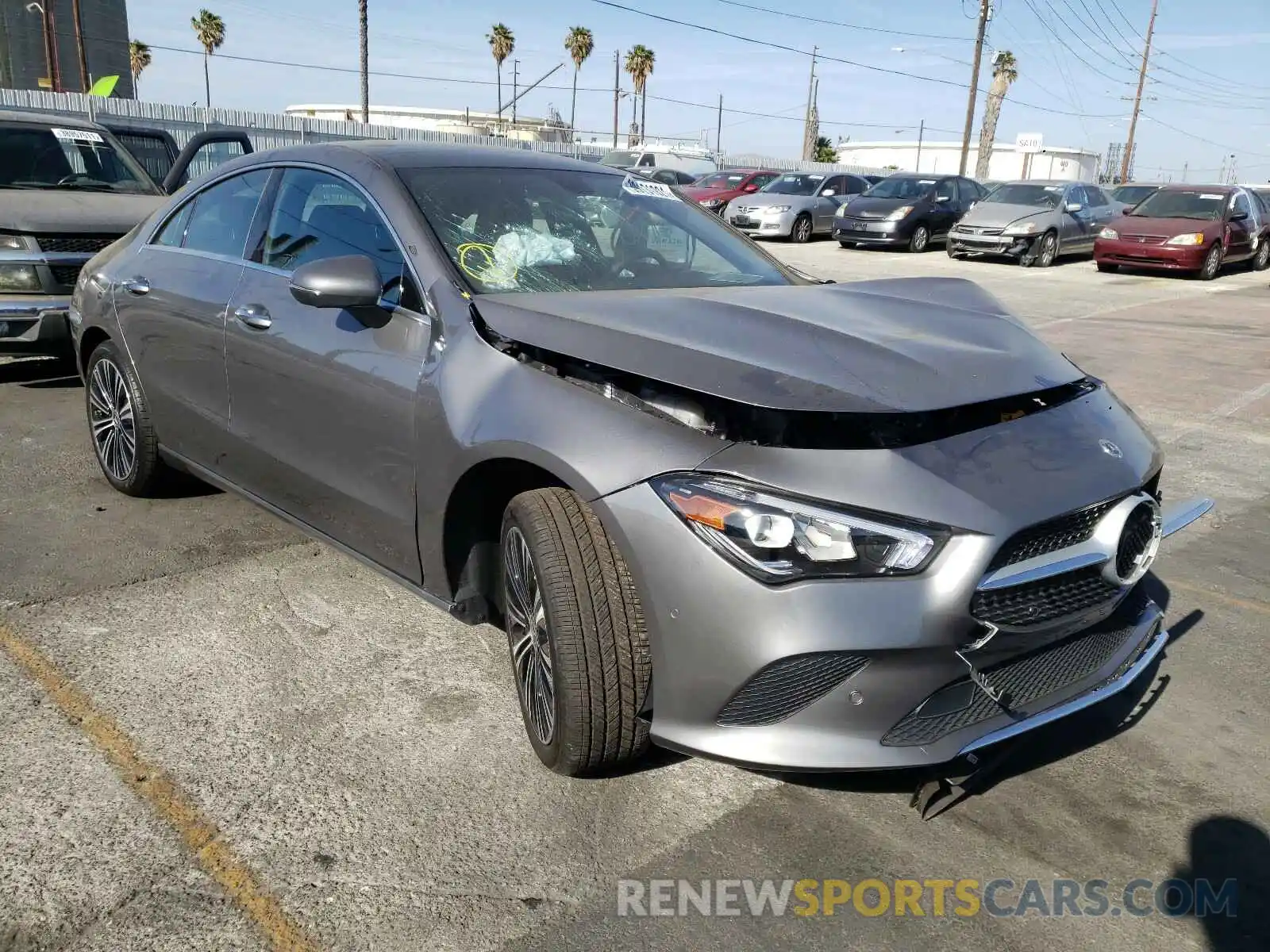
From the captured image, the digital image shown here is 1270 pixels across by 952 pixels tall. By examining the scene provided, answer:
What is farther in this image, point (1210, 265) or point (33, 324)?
point (1210, 265)

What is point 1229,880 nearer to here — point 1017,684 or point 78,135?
point 1017,684

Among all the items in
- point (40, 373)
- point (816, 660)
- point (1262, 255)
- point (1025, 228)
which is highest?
point (816, 660)

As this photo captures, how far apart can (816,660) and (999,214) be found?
19.0 metres

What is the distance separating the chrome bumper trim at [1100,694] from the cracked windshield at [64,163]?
7874 millimetres

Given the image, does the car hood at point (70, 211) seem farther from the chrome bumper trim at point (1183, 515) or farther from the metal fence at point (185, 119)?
the metal fence at point (185, 119)

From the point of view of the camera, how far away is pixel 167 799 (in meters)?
2.58

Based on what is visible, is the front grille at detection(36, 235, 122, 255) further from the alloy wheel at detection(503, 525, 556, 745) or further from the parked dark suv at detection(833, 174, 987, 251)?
the parked dark suv at detection(833, 174, 987, 251)

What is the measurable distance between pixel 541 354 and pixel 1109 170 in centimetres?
9072

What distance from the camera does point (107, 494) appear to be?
4.89m

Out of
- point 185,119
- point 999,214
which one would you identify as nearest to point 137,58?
point 185,119

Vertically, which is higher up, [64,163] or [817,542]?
[64,163]

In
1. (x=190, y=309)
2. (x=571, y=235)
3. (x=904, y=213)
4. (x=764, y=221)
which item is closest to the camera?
(x=571, y=235)

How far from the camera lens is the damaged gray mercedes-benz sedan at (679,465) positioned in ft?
7.23

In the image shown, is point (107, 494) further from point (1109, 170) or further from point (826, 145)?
point (1109, 170)
